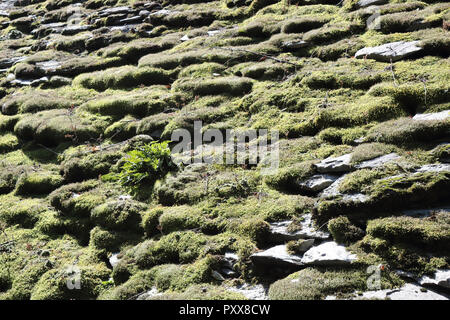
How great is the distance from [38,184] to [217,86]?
22.0ft

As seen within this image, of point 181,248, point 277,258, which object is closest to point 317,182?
point 277,258

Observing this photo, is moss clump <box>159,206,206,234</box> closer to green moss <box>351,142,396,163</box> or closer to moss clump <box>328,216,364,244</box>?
moss clump <box>328,216,364,244</box>

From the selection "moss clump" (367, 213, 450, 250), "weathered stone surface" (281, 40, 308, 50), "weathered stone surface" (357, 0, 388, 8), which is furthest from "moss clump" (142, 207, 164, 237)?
"weathered stone surface" (357, 0, 388, 8)

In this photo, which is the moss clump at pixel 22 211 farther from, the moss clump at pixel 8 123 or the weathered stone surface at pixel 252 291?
the weathered stone surface at pixel 252 291

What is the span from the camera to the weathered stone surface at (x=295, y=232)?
7.65 metres

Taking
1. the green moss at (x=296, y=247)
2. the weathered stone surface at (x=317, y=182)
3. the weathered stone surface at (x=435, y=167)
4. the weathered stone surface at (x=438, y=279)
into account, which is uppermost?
the weathered stone surface at (x=435, y=167)

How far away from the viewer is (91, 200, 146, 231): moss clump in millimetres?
9648

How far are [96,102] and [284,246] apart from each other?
34.7ft

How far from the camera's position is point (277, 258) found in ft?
24.2

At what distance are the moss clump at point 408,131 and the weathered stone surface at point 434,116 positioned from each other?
8.6 inches

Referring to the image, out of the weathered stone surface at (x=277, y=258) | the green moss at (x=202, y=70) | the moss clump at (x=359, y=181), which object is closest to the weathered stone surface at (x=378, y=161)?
the moss clump at (x=359, y=181)

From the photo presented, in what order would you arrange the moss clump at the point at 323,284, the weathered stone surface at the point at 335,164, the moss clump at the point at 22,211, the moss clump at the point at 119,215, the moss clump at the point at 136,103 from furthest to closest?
1. the moss clump at the point at 136,103
2. the moss clump at the point at 22,211
3. the moss clump at the point at 119,215
4. the weathered stone surface at the point at 335,164
5. the moss clump at the point at 323,284

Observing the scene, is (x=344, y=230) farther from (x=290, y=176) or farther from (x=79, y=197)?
A: (x=79, y=197)

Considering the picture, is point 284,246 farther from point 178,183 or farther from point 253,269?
point 178,183
